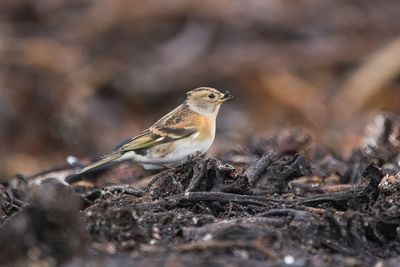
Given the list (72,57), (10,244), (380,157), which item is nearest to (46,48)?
(72,57)

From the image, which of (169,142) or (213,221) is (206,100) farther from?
(213,221)

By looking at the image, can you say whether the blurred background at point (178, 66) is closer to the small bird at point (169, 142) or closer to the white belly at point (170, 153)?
the small bird at point (169, 142)

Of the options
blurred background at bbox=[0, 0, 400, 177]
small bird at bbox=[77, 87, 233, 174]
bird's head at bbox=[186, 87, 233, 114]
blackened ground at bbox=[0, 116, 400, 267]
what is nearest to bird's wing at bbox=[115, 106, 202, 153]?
small bird at bbox=[77, 87, 233, 174]

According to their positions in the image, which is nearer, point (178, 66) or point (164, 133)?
point (164, 133)

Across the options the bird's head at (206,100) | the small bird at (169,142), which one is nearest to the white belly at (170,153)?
the small bird at (169,142)

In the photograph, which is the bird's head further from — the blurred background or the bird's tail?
the blurred background

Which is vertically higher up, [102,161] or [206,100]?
[206,100]

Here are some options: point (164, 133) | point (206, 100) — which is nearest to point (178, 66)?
point (206, 100)
